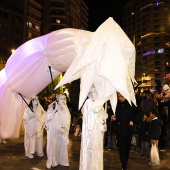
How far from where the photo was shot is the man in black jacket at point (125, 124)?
637 cm

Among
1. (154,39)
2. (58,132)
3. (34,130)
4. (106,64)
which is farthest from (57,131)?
(154,39)

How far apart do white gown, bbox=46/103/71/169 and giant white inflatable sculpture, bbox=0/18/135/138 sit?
118 cm

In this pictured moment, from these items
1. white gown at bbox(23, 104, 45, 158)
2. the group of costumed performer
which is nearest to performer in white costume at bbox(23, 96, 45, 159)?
white gown at bbox(23, 104, 45, 158)

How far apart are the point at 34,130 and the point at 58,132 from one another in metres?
1.54

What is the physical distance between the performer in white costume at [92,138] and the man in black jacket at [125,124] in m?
1.02

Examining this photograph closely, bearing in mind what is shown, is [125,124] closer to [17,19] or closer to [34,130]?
[34,130]

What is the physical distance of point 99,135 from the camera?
5.40 metres

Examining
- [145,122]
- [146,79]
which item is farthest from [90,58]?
[146,79]

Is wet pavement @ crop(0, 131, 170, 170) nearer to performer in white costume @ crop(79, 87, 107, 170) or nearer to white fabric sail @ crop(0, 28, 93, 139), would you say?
white fabric sail @ crop(0, 28, 93, 139)

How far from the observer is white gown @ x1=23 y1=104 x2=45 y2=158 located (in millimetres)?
8406

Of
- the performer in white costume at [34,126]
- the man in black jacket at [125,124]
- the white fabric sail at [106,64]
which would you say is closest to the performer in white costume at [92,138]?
the white fabric sail at [106,64]

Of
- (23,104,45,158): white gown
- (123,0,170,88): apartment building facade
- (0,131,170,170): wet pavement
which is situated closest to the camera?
(0,131,170,170): wet pavement

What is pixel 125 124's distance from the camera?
6402 millimetres

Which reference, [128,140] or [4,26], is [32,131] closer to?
[128,140]
